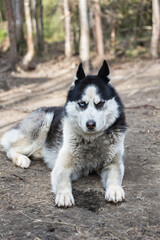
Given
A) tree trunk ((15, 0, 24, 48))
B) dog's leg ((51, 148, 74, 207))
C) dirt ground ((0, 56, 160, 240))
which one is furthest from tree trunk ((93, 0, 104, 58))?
dog's leg ((51, 148, 74, 207))

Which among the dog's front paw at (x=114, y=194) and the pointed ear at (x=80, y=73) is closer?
the dog's front paw at (x=114, y=194)

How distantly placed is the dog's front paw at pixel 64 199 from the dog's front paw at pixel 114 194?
1.40 feet

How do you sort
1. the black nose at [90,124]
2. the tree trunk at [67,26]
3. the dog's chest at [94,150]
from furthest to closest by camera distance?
the tree trunk at [67,26] < the dog's chest at [94,150] < the black nose at [90,124]

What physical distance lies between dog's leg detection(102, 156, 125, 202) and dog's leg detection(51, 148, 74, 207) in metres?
0.46

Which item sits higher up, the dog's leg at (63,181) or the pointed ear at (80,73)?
the pointed ear at (80,73)

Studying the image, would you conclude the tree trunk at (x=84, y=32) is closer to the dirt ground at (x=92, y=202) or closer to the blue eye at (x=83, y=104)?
the dirt ground at (x=92, y=202)

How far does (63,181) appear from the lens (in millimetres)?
3852

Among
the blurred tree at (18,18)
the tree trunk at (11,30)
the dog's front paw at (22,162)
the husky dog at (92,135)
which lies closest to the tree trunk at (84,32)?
the tree trunk at (11,30)

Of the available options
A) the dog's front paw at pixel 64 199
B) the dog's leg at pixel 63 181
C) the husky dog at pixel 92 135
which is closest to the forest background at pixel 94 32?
the husky dog at pixel 92 135

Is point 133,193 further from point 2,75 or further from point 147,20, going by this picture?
point 147,20

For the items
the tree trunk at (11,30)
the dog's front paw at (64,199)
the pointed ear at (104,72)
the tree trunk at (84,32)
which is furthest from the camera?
the tree trunk at (11,30)

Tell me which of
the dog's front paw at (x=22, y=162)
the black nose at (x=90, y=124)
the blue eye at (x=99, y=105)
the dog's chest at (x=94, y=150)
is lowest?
the dog's front paw at (x=22, y=162)

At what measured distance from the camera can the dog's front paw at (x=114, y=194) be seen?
3.55 m

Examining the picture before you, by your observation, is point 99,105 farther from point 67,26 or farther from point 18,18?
point 18,18
